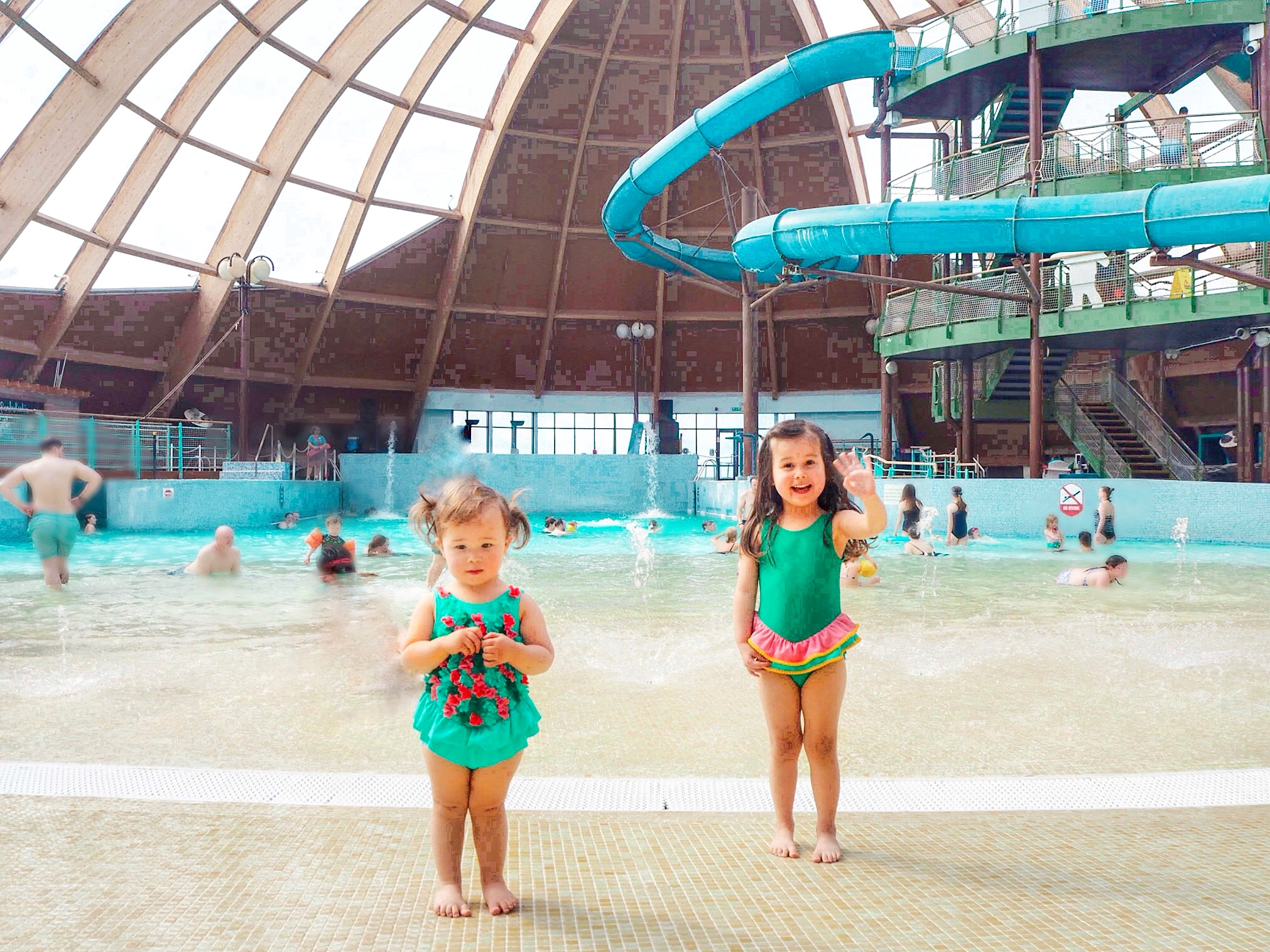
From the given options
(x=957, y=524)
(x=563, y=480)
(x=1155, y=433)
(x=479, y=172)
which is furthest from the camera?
(x=563, y=480)

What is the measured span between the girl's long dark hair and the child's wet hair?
2.29ft

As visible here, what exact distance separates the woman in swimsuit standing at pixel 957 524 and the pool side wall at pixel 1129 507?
152cm

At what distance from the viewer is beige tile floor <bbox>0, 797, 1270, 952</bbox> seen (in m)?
2.02

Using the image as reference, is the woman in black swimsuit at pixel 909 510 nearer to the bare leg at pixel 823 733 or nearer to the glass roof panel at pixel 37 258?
the bare leg at pixel 823 733

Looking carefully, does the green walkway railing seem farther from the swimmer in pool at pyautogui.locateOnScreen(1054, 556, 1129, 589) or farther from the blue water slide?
the swimmer in pool at pyautogui.locateOnScreen(1054, 556, 1129, 589)

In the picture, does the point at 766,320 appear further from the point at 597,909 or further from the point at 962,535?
the point at 597,909

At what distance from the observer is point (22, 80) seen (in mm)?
15742

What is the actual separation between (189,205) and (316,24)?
526 cm

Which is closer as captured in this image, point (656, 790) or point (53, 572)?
point (656, 790)

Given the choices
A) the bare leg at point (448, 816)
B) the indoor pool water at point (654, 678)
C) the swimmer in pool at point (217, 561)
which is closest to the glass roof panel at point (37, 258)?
the indoor pool water at point (654, 678)

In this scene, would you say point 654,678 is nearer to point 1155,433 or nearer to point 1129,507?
point 1129,507

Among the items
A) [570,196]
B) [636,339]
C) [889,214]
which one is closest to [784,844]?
[889,214]

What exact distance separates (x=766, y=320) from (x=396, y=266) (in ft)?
35.5

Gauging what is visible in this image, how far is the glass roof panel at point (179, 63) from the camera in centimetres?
1738
